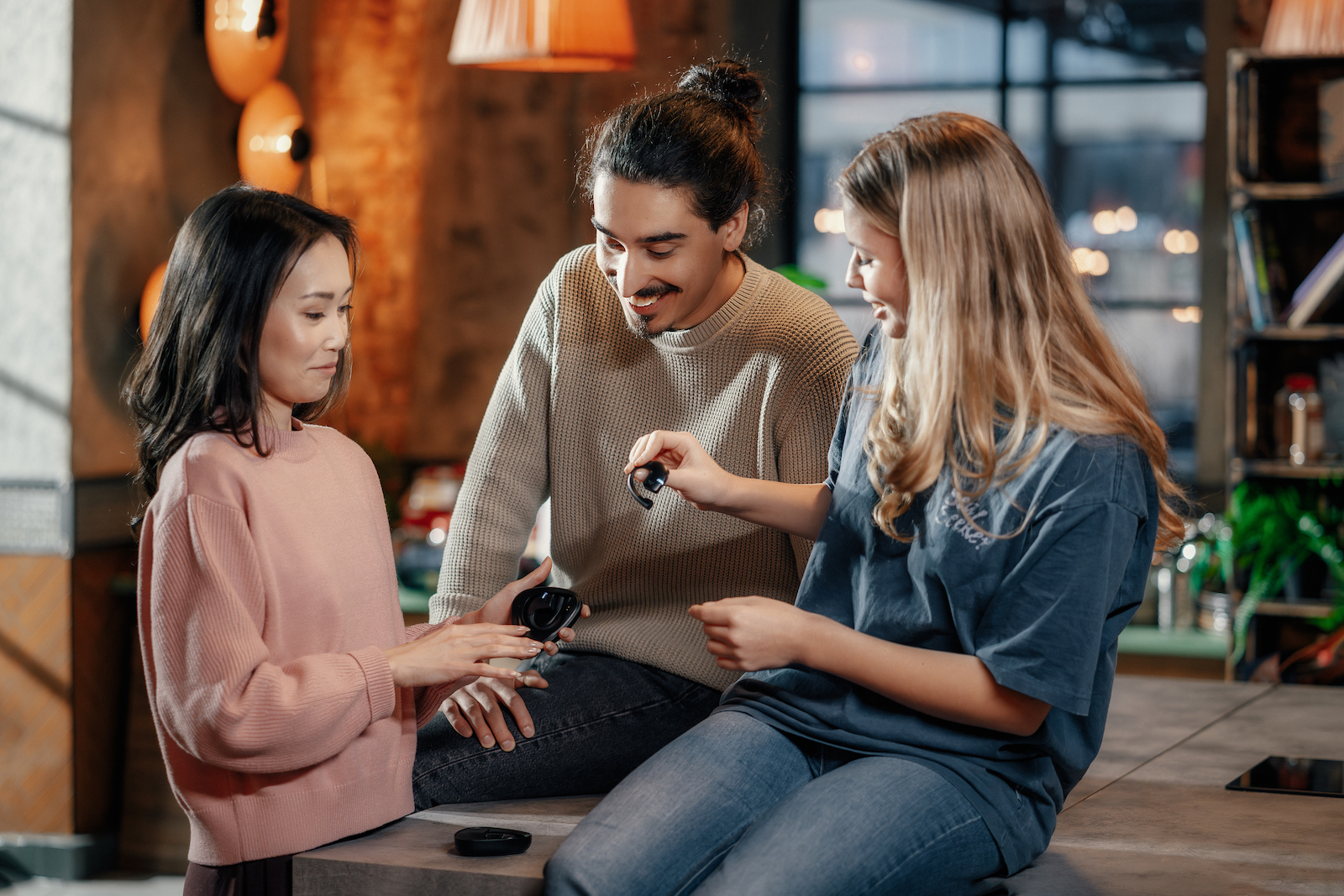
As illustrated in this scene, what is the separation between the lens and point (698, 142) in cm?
195

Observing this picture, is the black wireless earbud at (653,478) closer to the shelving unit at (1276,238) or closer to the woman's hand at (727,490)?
the woman's hand at (727,490)

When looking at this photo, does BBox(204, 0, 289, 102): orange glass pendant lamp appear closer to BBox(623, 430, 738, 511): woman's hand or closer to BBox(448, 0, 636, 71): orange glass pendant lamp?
BBox(448, 0, 636, 71): orange glass pendant lamp

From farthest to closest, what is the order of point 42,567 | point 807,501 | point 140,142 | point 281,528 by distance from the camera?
point 140,142, point 42,567, point 807,501, point 281,528

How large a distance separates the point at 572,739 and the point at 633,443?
46 cm

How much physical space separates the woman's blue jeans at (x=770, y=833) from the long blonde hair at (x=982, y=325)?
0.30 metres

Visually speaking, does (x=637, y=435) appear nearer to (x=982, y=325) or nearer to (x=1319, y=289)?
(x=982, y=325)

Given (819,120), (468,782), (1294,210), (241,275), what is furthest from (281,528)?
(819,120)

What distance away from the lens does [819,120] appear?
4688 millimetres

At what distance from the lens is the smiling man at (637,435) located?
1913 mm

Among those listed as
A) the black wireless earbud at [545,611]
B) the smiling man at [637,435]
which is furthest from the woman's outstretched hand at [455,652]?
the smiling man at [637,435]

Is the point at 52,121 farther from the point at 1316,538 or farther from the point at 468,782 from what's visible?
the point at 1316,538

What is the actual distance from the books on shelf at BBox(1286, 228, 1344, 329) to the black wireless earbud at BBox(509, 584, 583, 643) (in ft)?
8.13

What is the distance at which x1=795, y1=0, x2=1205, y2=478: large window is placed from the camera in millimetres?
4340

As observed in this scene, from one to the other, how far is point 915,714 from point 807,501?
0.37m
